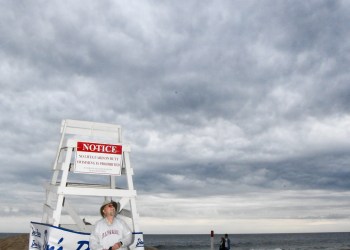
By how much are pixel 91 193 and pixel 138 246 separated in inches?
80.0

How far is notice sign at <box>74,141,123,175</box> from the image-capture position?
12591mm

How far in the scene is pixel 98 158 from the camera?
1280 centimetres

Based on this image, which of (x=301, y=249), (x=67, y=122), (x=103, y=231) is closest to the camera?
(x=103, y=231)

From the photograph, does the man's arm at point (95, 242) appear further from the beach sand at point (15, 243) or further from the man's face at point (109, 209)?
the beach sand at point (15, 243)

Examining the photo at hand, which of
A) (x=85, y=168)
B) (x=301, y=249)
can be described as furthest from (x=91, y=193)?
(x=301, y=249)

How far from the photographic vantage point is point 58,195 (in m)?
12.2

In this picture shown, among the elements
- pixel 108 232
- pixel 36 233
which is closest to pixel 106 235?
pixel 108 232

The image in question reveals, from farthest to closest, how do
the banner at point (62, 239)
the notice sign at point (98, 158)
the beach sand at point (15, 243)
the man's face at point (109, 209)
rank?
the beach sand at point (15, 243)
the notice sign at point (98, 158)
the banner at point (62, 239)
the man's face at point (109, 209)

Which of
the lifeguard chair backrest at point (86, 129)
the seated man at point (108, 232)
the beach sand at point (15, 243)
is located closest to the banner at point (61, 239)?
the lifeguard chair backrest at point (86, 129)

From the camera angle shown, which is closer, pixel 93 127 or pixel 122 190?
pixel 122 190

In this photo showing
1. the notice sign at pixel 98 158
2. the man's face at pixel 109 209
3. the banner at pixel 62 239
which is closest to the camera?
the man's face at pixel 109 209

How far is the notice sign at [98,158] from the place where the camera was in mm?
12591

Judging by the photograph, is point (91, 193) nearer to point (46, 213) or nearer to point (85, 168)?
point (85, 168)

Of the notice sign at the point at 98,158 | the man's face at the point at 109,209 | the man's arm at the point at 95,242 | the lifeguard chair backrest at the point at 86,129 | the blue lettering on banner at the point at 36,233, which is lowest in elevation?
the man's arm at the point at 95,242
